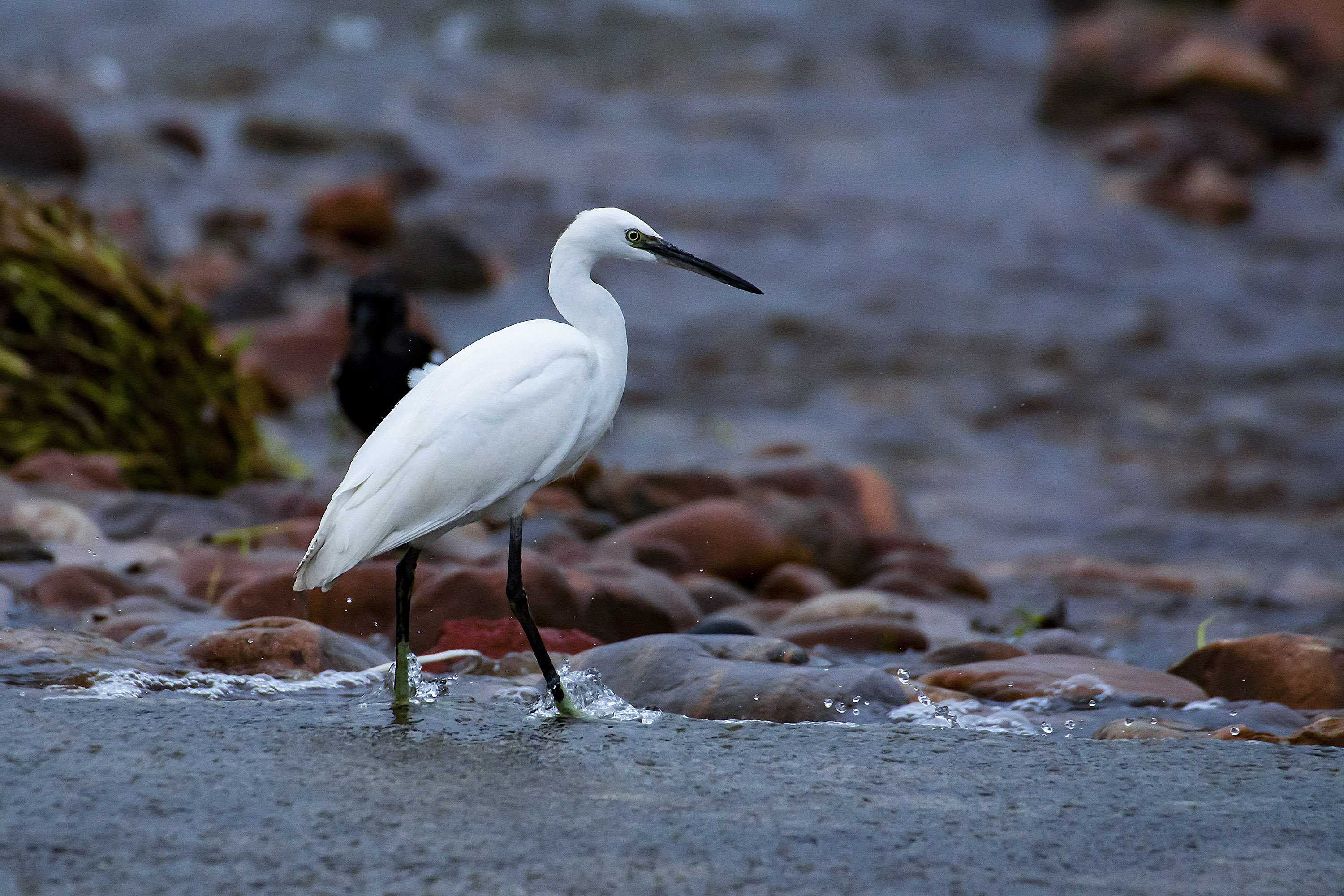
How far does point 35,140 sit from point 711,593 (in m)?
12.7

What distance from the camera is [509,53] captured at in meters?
20.1

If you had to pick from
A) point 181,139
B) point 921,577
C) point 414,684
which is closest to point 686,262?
point 414,684

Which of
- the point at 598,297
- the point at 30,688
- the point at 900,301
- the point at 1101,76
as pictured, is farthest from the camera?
the point at 1101,76

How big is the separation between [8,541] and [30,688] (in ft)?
5.97

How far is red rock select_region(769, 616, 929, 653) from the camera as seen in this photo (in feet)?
15.8

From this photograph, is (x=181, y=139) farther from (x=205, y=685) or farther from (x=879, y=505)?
(x=205, y=685)

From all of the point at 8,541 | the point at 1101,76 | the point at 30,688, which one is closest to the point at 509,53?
the point at 1101,76

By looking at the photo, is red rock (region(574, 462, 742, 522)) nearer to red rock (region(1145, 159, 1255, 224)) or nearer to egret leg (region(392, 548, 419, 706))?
egret leg (region(392, 548, 419, 706))

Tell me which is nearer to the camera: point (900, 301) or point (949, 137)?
point (900, 301)

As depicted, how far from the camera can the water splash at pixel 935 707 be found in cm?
360

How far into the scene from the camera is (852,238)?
15.0m

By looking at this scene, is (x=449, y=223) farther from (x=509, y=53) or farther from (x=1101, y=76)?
(x=1101, y=76)

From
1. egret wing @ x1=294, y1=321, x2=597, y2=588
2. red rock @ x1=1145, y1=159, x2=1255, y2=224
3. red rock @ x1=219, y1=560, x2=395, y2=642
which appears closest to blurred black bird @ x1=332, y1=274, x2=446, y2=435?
red rock @ x1=219, y1=560, x2=395, y2=642

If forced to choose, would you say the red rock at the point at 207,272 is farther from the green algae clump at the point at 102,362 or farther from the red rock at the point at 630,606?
the red rock at the point at 630,606
